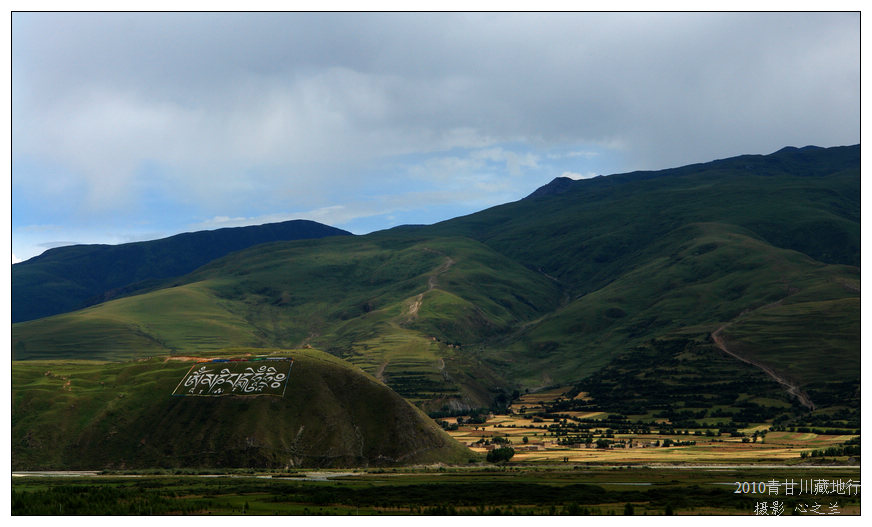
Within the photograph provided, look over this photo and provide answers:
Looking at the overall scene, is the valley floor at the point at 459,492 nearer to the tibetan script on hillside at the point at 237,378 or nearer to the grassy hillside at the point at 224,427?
the grassy hillside at the point at 224,427

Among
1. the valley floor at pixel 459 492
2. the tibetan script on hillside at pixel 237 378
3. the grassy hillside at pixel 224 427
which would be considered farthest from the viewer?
the tibetan script on hillside at pixel 237 378

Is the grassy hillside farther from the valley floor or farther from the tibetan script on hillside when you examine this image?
the valley floor

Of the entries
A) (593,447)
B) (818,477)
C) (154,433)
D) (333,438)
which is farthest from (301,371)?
(818,477)

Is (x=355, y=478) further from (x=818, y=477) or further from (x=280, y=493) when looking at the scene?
(x=818, y=477)

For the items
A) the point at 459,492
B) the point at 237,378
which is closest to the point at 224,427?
the point at 237,378

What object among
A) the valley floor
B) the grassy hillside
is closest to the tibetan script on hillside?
the grassy hillside

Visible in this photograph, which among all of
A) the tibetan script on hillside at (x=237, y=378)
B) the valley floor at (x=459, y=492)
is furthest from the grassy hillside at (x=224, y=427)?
the valley floor at (x=459, y=492)

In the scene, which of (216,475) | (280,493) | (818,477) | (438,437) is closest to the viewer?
(280,493)
